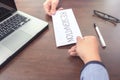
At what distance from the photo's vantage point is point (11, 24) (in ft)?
2.75

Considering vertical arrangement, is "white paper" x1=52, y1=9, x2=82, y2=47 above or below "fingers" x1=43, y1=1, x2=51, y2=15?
below

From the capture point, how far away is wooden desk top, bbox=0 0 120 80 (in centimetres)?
67

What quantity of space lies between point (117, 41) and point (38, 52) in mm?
366

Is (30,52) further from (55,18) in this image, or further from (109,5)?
(109,5)

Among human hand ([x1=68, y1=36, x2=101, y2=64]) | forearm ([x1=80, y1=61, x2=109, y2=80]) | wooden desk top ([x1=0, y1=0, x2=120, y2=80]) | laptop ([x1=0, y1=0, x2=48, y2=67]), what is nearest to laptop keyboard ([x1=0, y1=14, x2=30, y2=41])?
laptop ([x1=0, y1=0, x2=48, y2=67])

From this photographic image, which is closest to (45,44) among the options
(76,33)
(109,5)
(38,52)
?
(38,52)

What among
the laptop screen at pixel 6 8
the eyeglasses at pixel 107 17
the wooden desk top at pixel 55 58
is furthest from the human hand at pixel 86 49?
the laptop screen at pixel 6 8

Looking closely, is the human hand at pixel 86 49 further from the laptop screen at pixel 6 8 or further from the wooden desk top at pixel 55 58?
the laptop screen at pixel 6 8

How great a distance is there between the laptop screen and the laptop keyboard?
31 mm

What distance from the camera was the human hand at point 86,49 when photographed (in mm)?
697

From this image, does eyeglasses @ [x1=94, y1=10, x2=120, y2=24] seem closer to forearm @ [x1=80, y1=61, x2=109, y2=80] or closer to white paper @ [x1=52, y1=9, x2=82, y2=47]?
white paper @ [x1=52, y1=9, x2=82, y2=47]

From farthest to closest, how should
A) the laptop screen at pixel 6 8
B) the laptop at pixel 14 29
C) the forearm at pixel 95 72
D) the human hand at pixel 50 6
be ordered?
1. the human hand at pixel 50 6
2. the laptop screen at pixel 6 8
3. the laptop at pixel 14 29
4. the forearm at pixel 95 72

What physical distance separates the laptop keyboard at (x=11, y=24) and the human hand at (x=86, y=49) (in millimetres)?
299

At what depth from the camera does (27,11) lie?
100 centimetres
